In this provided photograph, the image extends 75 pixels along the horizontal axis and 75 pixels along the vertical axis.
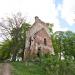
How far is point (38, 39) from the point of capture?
173 ft

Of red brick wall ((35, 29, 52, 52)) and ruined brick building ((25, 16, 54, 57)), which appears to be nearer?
ruined brick building ((25, 16, 54, 57))

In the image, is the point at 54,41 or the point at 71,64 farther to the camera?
the point at 54,41

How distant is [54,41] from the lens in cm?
6725

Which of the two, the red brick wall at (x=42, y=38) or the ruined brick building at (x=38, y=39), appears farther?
the red brick wall at (x=42, y=38)

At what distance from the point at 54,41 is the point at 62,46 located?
237cm

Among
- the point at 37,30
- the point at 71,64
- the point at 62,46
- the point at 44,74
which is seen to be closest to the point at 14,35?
the point at 37,30

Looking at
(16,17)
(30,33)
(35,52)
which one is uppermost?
(16,17)

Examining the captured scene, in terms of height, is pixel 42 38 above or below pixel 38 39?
above

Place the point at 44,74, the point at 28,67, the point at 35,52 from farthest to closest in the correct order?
the point at 35,52 → the point at 28,67 → the point at 44,74

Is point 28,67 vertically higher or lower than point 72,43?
lower

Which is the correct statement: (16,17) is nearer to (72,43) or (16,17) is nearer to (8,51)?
(8,51)

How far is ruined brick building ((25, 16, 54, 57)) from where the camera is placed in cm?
5259

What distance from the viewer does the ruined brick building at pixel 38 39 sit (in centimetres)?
5259

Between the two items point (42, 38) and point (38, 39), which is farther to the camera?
point (42, 38)
